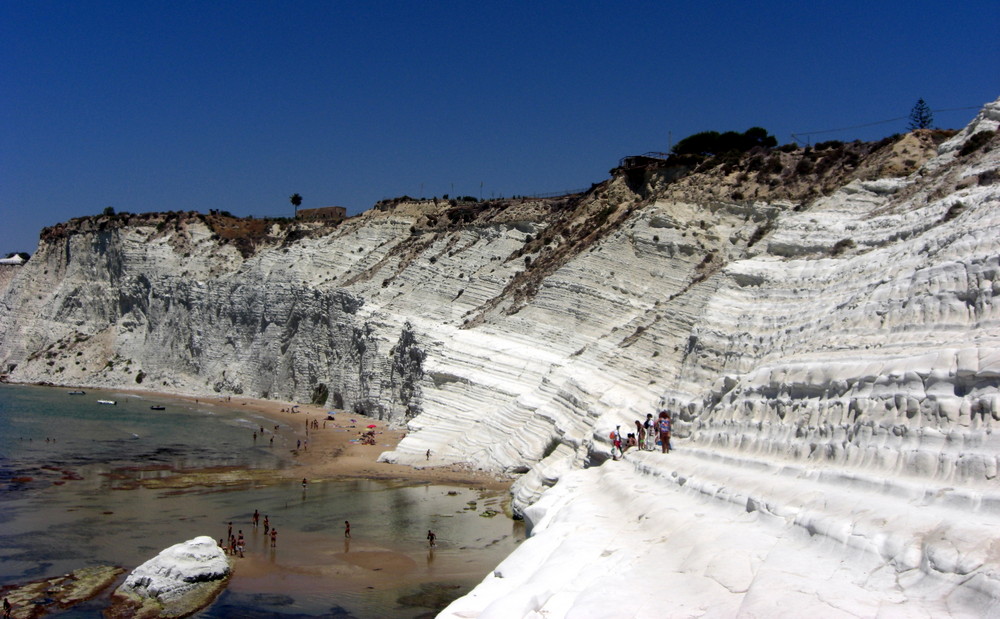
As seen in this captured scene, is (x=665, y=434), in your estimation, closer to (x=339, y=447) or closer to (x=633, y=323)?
(x=633, y=323)

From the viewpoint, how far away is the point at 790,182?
113 feet

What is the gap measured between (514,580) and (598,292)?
78.2 feet

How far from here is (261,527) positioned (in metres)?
22.5

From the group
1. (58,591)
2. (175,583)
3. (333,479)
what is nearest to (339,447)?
(333,479)

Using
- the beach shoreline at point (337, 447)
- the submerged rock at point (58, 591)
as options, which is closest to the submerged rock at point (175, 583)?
the submerged rock at point (58, 591)

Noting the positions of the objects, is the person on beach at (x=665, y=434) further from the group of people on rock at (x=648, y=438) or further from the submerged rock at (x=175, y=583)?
the submerged rock at (x=175, y=583)

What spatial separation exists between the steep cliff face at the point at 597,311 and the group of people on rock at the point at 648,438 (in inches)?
23.8

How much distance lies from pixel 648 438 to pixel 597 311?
51.9 feet

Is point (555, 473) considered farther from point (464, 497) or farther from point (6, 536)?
point (6, 536)

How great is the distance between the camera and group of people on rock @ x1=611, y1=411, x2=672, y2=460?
56.2 feet

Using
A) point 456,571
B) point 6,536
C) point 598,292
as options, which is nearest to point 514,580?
point 456,571

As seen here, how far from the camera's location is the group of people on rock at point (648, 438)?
17.1 m

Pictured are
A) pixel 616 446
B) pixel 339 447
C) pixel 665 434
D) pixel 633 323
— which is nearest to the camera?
pixel 665 434

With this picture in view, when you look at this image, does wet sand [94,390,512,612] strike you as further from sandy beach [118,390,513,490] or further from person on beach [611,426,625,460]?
person on beach [611,426,625,460]
